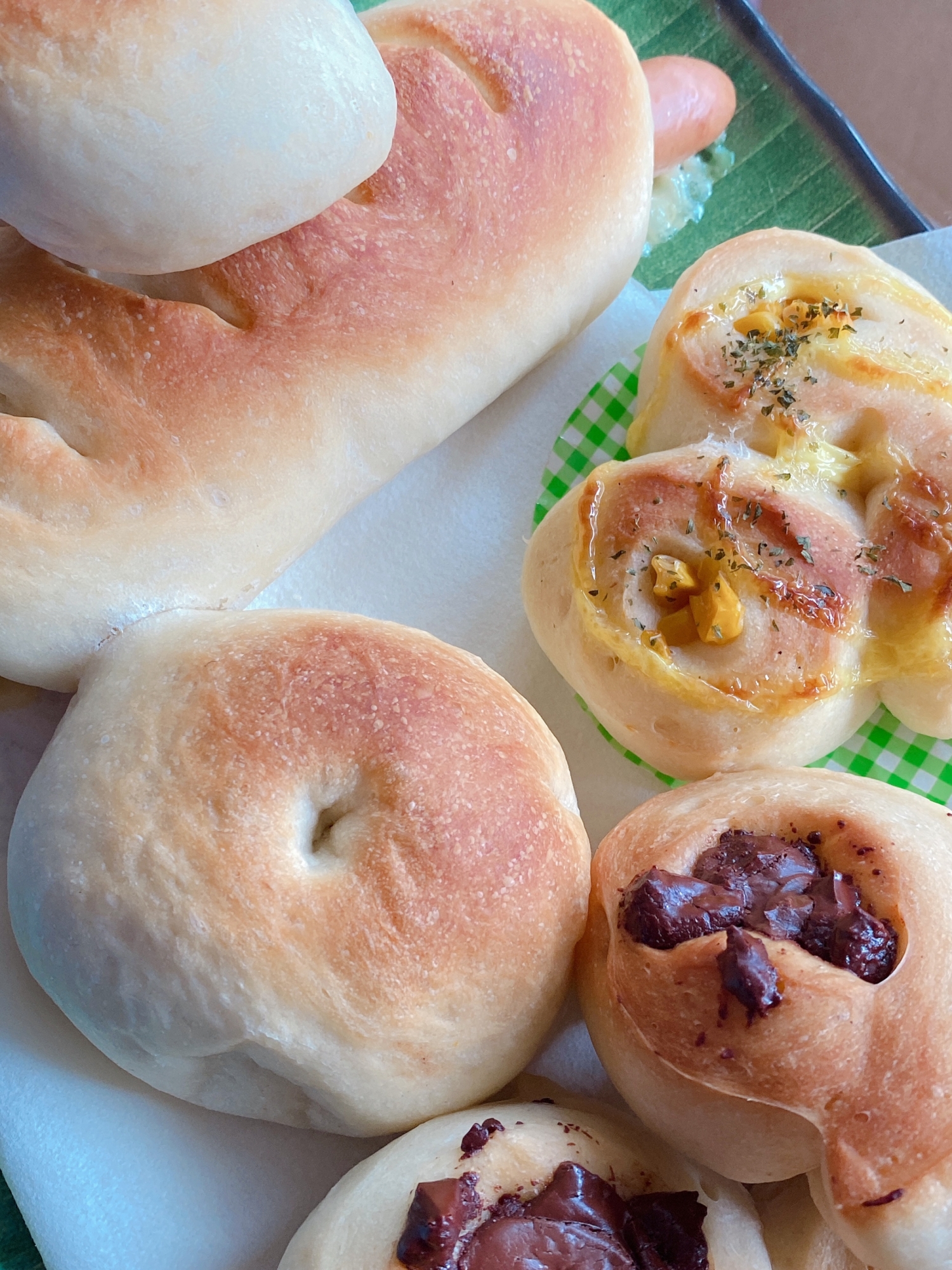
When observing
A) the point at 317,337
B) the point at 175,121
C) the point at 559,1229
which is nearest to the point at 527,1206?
the point at 559,1229

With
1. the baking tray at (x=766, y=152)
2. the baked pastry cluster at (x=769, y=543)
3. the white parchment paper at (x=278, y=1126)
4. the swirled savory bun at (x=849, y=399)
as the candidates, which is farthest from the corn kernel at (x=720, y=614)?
the baking tray at (x=766, y=152)

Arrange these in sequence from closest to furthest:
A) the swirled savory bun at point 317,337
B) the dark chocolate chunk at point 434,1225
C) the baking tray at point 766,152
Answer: the dark chocolate chunk at point 434,1225
the swirled savory bun at point 317,337
the baking tray at point 766,152

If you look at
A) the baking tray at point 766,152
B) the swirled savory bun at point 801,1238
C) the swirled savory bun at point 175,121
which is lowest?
the swirled savory bun at point 801,1238

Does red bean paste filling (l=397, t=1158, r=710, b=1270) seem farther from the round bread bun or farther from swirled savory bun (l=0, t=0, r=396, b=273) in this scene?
swirled savory bun (l=0, t=0, r=396, b=273)

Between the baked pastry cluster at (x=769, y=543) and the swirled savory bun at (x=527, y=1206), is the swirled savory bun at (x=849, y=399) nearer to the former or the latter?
the baked pastry cluster at (x=769, y=543)

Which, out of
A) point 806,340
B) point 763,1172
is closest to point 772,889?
point 763,1172

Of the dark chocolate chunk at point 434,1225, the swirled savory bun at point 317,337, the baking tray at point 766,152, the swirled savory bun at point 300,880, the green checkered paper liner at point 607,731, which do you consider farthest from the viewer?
the baking tray at point 766,152

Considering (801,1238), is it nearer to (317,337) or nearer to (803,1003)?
(803,1003)
